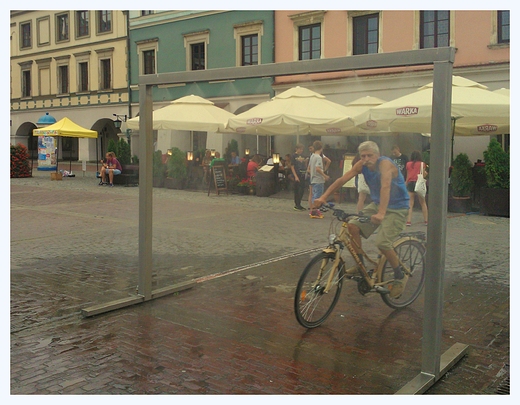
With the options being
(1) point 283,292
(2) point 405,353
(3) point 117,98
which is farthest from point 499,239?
(3) point 117,98

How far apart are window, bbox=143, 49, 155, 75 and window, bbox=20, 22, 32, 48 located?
1154 centimetres

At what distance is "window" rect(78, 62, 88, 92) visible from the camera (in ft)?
116

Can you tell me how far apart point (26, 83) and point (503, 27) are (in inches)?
1258


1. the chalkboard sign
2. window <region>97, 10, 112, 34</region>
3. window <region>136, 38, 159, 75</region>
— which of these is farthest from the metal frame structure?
window <region>97, 10, 112, 34</region>

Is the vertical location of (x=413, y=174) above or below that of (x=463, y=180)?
above

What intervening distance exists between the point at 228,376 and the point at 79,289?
2.97 m

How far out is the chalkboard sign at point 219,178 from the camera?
6.44 m

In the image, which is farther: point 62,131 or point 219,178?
point 62,131

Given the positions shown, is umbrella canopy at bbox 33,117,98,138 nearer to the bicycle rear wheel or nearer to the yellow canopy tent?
the yellow canopy tent

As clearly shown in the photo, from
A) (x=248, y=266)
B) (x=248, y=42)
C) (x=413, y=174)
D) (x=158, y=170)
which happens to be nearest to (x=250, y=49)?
(x=248, y=42)

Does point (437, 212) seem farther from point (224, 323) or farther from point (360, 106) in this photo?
point (224, 323)

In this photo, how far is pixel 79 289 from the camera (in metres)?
6.40

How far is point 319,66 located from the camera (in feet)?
15.0

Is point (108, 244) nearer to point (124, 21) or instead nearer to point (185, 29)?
point (185, 29)
